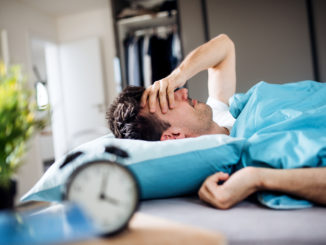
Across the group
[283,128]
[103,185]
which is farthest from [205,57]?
[103,185]

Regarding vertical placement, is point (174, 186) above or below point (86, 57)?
below

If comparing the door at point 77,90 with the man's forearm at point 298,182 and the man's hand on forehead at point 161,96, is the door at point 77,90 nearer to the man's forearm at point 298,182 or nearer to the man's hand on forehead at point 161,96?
the man's hand on forehead at point 161,96

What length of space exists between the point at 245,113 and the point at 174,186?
0.49m

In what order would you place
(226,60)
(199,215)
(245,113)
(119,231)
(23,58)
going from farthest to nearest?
(23,58) < (226,60) < (245,113) < (199,215) < (119,231)

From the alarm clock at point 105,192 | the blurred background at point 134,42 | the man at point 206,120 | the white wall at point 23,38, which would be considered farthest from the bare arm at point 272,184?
the white wall at point 23,38

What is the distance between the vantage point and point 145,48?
329 cm

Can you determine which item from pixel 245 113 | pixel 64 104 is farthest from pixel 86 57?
pixel 245 113

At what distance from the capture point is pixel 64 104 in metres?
4.40

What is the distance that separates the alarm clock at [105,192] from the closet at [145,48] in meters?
2.81

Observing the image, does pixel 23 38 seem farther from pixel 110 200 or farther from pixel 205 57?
pixel 110 200

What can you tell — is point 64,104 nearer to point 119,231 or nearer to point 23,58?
point 23,58

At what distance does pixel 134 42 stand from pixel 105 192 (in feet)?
10.2

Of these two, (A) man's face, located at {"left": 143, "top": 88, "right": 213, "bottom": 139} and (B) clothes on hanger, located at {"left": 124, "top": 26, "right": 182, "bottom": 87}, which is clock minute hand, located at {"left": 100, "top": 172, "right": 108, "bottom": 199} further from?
(B) clothes on hanger, located at {"left": 124, "top": 26, "right": 182, "bottom": 87}

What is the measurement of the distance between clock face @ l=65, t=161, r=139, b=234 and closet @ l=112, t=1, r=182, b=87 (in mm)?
2806
